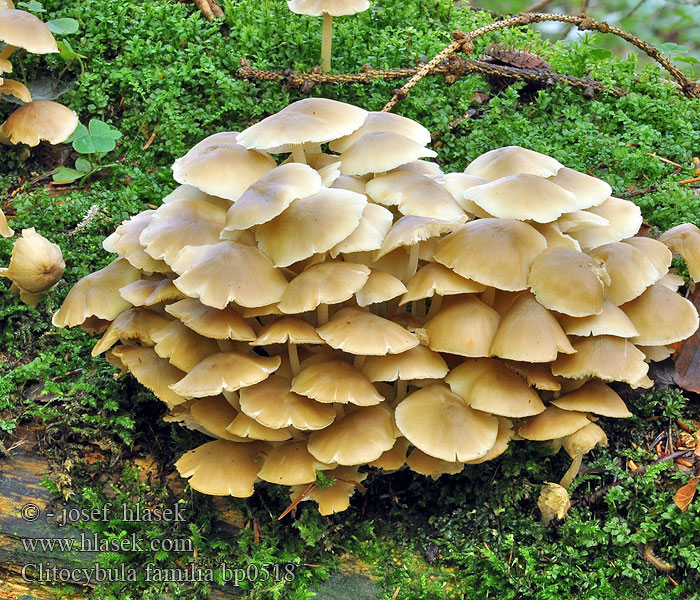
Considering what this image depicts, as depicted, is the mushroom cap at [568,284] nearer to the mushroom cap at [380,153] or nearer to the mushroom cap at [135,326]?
the mushroom cap at [380,153]

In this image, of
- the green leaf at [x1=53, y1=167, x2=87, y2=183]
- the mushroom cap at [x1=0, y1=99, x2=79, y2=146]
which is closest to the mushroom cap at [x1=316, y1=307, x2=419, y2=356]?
the green leaf at [x1=53, y1=167, x2=87, y2=183]

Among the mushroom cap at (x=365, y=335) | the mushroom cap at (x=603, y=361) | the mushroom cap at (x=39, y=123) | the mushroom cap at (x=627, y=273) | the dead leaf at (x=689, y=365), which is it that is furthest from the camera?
the mushroom cap at (x=39, y=123)

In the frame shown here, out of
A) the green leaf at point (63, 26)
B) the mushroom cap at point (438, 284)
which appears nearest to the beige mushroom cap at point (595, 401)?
the mushroom cap at point (438, 284)

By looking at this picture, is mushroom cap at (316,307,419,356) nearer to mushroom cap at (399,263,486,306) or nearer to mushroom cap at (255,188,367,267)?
mushroom cap at (399,263,486,306)

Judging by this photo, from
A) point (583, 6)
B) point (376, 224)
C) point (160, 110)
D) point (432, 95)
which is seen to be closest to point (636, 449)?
point (376, 224)

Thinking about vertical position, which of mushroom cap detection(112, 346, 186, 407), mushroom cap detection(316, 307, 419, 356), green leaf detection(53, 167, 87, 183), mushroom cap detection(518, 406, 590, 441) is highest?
mushroom cap detection(316, 307, 419, 356)

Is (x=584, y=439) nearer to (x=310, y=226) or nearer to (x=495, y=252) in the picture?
(x=495, y=252)
